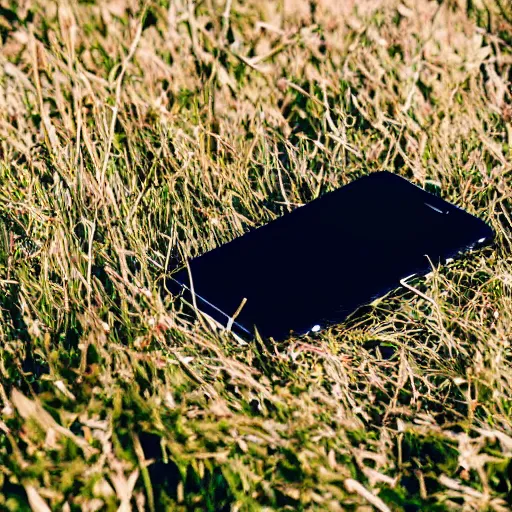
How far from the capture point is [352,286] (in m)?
1.84

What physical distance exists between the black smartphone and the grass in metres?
0.06

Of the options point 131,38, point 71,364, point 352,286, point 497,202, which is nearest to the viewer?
point 71,364

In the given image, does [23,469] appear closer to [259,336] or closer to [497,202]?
[259,336]

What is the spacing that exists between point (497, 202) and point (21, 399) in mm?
1435

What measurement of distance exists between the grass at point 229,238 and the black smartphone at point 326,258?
63 millimetres

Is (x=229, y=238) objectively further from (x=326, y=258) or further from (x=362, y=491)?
(x=362, y=491)

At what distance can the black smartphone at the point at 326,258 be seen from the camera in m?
1.77

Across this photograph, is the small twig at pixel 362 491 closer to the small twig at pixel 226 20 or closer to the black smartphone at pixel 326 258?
the black smartphone at pixel 326 258

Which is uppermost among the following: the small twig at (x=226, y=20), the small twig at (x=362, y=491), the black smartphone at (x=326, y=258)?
the small twig at (x=226, y=20)

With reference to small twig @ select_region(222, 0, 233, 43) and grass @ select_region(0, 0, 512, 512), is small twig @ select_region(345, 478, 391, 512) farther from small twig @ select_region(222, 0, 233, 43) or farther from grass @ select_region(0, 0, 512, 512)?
small twig @ select_region(222, 0, 233, 43)

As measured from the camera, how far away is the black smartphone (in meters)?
1.77

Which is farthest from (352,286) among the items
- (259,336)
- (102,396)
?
(102,396)

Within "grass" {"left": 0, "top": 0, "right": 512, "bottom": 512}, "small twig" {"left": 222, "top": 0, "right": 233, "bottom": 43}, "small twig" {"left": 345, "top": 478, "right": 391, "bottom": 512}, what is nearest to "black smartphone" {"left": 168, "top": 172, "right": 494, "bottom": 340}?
"grass" {"left": 0, "top": 0, "right": 512, "bottom": 512}

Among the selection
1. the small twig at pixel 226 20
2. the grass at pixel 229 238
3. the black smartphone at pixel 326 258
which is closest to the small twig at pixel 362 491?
the grass at pixel 229 238
